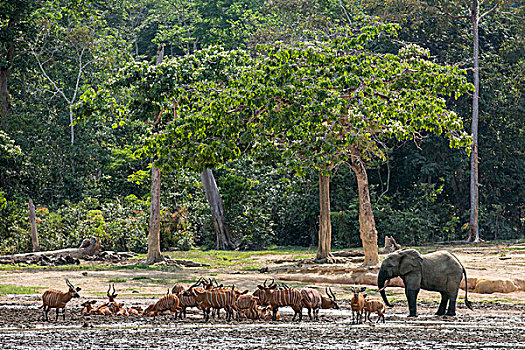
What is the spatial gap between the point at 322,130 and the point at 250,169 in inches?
697

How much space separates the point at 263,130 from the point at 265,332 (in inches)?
398

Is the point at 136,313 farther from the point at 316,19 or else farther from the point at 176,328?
the point at 316,19

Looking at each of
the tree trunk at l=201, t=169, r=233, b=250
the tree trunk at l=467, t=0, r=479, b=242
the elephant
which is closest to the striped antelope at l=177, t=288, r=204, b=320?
the elephant

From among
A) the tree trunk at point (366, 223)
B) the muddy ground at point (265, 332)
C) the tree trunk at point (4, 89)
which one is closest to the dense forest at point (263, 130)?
the tree trunk at point (4, 89)

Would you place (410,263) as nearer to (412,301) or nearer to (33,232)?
(412,301)

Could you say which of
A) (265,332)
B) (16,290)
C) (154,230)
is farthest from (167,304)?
(154,230)

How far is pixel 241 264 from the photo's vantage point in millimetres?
25219

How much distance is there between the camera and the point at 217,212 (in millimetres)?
32812

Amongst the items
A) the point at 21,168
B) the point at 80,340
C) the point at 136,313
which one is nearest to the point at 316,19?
the point at 21,168

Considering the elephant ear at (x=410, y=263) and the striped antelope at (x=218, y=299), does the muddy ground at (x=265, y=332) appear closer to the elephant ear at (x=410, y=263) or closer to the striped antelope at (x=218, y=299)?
the striped antelope at (x=218, y=299)

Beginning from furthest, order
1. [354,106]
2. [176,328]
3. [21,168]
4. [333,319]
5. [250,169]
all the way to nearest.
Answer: [250,169] < [21,168] < [354,106] < [333,319] < [176,328]

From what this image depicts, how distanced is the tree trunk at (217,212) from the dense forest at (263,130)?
0.15m

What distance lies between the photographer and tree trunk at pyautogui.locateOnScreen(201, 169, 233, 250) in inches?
1291

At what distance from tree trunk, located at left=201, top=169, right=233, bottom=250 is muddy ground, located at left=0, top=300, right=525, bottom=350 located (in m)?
20.2
